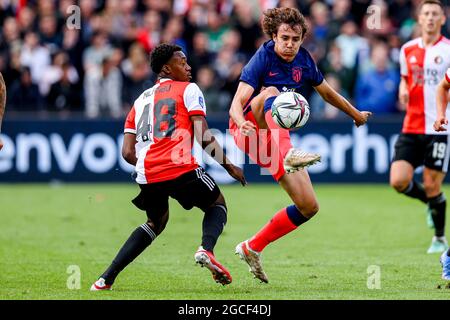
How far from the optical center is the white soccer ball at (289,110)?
8.91m

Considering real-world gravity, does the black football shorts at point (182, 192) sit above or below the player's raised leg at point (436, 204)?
above

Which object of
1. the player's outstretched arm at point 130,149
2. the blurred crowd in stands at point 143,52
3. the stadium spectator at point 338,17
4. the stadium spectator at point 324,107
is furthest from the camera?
the stadium spectator at point 338,17

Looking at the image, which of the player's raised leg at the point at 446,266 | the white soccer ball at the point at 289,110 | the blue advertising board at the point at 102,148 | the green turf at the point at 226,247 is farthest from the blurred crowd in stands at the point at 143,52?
the player's raised leg at the point at 446,266

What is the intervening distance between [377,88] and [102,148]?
540 cm

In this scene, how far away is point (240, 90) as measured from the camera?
898 centimetres

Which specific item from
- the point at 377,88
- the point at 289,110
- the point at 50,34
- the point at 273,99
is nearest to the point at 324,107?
the point at 377,88

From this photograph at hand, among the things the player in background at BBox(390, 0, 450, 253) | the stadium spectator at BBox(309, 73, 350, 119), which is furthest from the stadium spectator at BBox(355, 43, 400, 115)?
the player in background at BBox(390, 0, 450, 253)

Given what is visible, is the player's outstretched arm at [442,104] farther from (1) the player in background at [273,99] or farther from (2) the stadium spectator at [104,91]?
(2) the stadium spectator at [104,91]

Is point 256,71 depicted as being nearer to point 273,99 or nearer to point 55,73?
point 273,99

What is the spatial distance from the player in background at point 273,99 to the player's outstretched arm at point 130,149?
0.90m

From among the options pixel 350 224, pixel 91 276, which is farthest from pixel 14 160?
pixel 91 276
